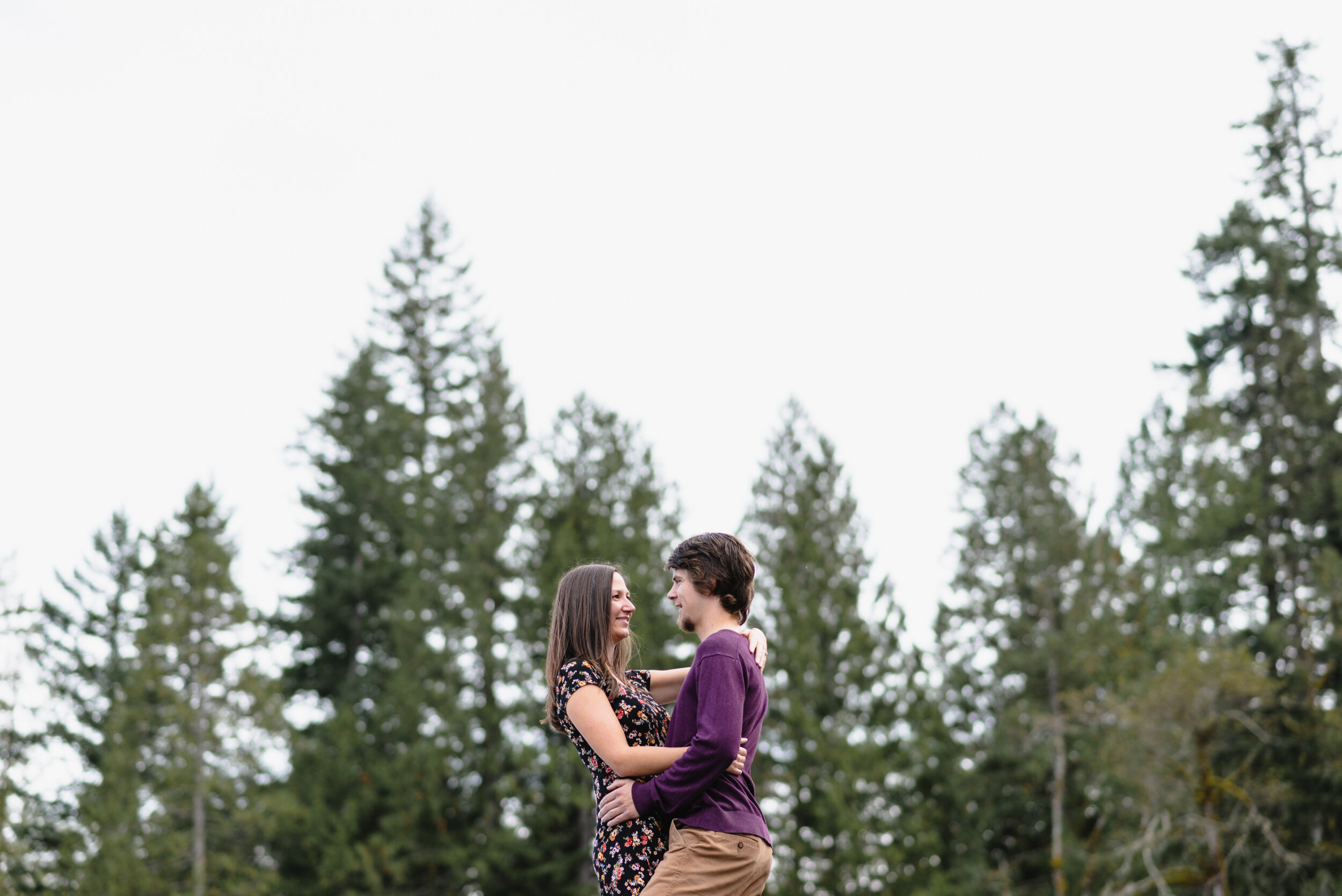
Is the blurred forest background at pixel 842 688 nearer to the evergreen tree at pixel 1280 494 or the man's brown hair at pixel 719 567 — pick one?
the evergreen tree at pixel 1280 494

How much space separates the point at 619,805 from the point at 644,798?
0.35 feet

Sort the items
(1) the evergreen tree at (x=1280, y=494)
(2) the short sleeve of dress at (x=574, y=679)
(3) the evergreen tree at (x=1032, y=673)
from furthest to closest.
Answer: (3) the evergreen tree at (x=1032, y=673), (1) the evergreen tree at (x=1280, y=494), (2) the short sleeve of dress at (x=574, y=679)

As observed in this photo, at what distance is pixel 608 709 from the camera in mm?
3455

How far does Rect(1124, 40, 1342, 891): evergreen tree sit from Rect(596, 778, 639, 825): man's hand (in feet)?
58.1

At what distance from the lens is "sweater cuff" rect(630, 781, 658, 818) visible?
3.33 m

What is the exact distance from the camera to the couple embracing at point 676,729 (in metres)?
3.29

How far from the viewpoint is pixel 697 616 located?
3.54 m

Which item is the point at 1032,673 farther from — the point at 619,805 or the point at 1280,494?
the point at 619,805

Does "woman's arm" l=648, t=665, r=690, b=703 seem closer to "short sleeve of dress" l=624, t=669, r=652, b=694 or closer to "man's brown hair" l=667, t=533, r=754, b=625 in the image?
"short sleeve of dress" l=624, t=669, r=652, b=694

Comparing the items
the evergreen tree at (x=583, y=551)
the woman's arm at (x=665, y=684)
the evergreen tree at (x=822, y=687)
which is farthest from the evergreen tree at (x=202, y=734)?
the woman's arm at (x=665, y=684)

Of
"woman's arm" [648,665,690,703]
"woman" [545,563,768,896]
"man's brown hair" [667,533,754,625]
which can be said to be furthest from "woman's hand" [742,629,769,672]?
"woman's arm" [648,665,690,703]

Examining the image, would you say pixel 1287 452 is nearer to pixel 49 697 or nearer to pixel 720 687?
pixel 720 687

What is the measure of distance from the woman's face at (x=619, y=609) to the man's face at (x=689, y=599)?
0.50ft

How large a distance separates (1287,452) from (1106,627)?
5.60 m
